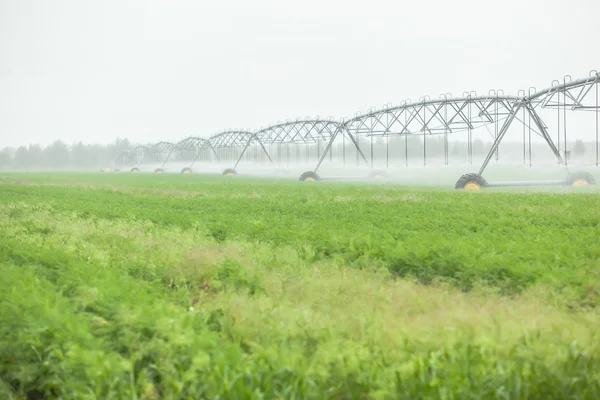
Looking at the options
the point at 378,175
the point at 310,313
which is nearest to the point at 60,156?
the point at 378,175

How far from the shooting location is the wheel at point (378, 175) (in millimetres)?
53750

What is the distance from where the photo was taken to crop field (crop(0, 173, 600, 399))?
16.5ft

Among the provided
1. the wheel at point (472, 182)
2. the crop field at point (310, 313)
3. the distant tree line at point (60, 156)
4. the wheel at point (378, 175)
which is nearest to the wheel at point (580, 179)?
the wheel at point (472, 182)

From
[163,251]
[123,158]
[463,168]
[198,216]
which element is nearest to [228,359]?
[163,251]

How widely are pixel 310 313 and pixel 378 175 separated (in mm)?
49241

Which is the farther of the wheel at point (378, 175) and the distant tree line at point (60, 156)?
the distant tree line at point (60, 156)

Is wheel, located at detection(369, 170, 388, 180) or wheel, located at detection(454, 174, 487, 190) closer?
wheel, located at detection(454, 174, 487, 190)

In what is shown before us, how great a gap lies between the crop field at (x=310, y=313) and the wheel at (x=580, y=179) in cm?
2016

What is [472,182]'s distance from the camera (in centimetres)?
3334

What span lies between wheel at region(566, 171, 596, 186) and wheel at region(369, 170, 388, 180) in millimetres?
20736

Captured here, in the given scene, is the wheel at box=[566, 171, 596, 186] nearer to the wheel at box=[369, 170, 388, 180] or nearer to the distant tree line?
the wheel at box=[369, 170, 388, 180]

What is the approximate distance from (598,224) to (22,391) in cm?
1176

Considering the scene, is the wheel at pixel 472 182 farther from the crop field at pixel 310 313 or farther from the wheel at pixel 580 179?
the crop field at pixel 310 313

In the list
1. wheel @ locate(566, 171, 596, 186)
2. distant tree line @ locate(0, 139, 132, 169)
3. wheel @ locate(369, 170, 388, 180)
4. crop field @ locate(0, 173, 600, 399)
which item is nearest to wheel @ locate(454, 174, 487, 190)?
wheel @ locate(566, 171, 596, 186)
